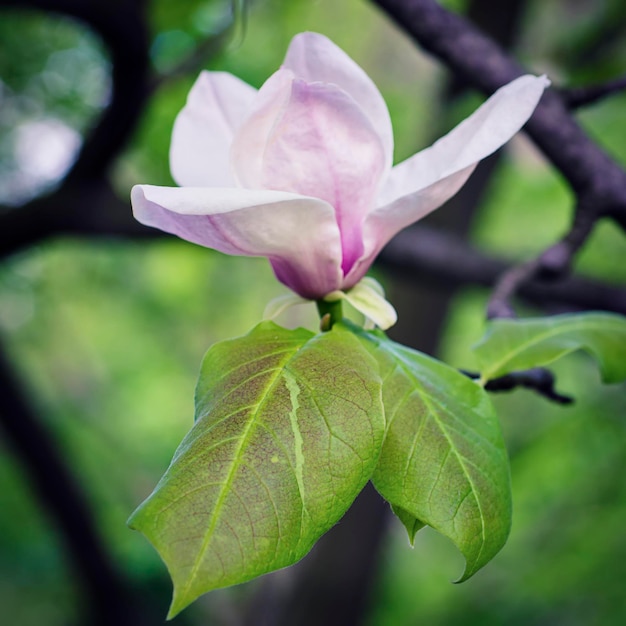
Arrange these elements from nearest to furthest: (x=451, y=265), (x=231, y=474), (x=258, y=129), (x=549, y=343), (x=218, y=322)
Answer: (x=231, y=474) → (x=258, y=129) → (x=549, y=343) → (x=451, y=265) → (x=218, y=322)

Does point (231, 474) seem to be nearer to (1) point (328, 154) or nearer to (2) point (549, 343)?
(1) point (328, 154)

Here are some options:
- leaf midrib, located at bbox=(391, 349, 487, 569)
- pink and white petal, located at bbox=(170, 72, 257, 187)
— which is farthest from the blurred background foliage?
leaf midrib, located at bbox=(391, 349, 487, 569)

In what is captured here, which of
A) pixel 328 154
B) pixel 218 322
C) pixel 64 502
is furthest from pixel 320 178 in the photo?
pixel 218 322

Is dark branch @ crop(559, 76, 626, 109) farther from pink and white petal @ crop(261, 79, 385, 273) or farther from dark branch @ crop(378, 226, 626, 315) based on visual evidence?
dark branch @ crop(378, 226, 626, 315)

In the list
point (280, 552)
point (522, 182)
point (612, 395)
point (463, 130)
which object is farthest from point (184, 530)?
point (522, 182)

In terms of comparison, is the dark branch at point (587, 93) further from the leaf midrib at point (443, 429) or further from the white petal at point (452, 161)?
the leaf midrib at point (443, 429)

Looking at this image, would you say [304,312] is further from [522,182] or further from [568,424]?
[568,424]

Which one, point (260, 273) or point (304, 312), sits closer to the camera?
point (260, 273)

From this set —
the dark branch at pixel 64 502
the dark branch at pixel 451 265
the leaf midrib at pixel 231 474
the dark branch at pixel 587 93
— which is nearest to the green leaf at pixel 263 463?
the leaf midrib at pixel 231 474
